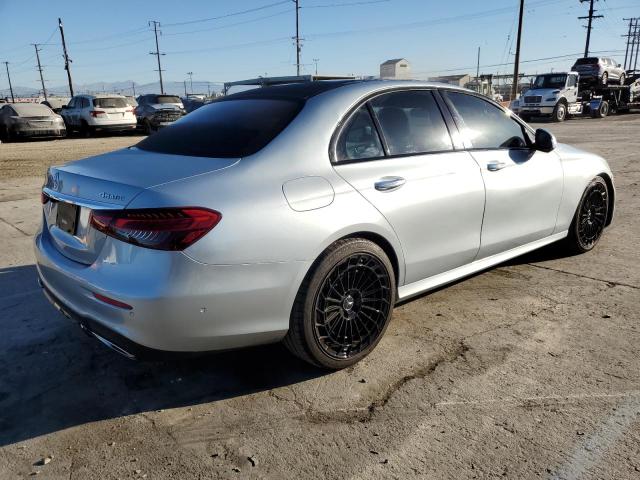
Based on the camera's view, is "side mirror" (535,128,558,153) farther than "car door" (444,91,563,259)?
Yes

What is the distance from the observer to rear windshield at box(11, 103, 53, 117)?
18219 millimetres

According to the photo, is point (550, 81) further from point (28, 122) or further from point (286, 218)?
point (286, 218)

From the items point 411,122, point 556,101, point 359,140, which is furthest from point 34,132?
point 556,101

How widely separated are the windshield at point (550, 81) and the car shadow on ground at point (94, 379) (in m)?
27.6

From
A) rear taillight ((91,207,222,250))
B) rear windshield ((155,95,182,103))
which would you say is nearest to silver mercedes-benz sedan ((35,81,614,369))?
rear taillight ((91,207,222,250))

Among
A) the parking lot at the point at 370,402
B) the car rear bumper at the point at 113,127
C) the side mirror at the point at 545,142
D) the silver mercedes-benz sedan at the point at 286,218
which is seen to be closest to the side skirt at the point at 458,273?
the silver mercedes-benz sedan at the point at 286,218

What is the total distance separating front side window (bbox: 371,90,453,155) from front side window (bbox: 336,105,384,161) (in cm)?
8

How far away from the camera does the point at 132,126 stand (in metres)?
20.6

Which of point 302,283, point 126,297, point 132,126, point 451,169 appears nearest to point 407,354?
point 302,283

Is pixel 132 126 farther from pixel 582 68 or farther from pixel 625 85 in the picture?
pixel 625 85

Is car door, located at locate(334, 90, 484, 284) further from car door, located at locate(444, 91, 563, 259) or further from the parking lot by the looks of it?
the parking lot

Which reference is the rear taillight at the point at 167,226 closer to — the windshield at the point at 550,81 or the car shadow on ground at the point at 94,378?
the car shadow on ground at the point at 94,378

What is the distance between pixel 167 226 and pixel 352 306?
1147 millimetres

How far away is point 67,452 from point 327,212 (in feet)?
5.34
